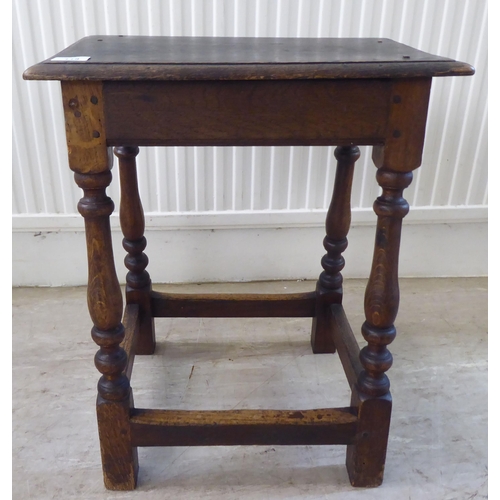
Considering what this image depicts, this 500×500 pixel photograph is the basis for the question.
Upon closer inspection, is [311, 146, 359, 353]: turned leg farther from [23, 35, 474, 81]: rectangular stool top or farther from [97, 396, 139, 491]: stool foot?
[97, 396, 139, 491]: stool foot

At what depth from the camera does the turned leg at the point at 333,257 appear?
1246 millimetres

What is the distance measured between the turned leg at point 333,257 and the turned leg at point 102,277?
543 millimetres

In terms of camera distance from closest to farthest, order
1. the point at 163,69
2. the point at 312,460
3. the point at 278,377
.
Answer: the point at 163,69
the point at 312,460
the point at 278,377

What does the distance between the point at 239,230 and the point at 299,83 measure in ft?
2.87

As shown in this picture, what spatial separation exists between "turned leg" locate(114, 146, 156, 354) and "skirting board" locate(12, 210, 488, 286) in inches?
11.3

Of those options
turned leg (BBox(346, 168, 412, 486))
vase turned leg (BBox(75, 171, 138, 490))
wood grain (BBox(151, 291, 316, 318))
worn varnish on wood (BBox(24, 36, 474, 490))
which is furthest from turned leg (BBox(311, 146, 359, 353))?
vase turned leg (BBox(75, 171, 138, 490))

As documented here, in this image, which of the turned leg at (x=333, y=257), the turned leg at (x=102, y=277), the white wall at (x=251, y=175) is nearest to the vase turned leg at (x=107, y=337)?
the turned leg at (x=102, y=277)

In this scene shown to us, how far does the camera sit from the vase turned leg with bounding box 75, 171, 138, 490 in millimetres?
857

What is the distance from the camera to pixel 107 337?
0.94 m

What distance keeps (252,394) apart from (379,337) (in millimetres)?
398

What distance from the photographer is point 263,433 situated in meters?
0.99

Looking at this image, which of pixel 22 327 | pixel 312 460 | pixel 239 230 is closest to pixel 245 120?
pixel 312 460

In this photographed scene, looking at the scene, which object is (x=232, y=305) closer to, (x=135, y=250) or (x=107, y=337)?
(x=135, y=250)

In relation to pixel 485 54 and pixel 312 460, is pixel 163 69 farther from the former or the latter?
pixel 485 54
